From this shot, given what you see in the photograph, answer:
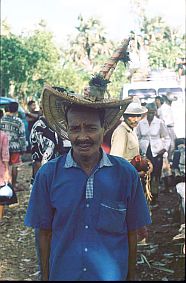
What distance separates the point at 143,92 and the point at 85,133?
13576 millimetres

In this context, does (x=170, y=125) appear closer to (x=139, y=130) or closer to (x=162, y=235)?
(x=139, y=130)

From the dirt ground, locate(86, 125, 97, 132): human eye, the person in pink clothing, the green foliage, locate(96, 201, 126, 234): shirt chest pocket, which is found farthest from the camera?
the green foliage

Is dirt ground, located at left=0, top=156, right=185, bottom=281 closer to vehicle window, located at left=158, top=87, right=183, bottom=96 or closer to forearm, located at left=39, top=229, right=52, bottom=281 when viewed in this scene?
forearm, located at left=39, top=229, right=52, bottom=281

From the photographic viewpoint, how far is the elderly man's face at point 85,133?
2746 mm

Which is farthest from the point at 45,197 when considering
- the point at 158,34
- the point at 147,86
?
Answer: the point at 158,34

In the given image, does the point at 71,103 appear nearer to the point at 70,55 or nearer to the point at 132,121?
the point at 132,121

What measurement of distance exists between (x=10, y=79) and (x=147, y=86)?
1943cm

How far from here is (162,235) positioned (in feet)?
24.2

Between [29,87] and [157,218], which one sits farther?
[29,87]

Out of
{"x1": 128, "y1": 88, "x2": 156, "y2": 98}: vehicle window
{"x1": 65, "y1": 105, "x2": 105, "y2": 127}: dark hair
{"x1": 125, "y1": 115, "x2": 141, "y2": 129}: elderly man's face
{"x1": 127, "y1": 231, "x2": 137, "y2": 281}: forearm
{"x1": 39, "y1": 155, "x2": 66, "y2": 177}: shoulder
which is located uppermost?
{"x1": 128, "y1": 88, "x2": 156, "y2": 98}: vehicle window

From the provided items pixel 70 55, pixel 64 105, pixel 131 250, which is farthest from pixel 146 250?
pixel 70 55

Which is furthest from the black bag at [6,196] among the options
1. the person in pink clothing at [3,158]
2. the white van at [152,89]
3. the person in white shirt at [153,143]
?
the white van at [152,89]

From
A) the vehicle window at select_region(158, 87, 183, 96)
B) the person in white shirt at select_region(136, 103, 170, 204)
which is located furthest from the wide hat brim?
the vehicle window at select_region(158, 87, 183, 96)

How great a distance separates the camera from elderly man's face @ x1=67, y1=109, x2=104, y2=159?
9.01 feet
